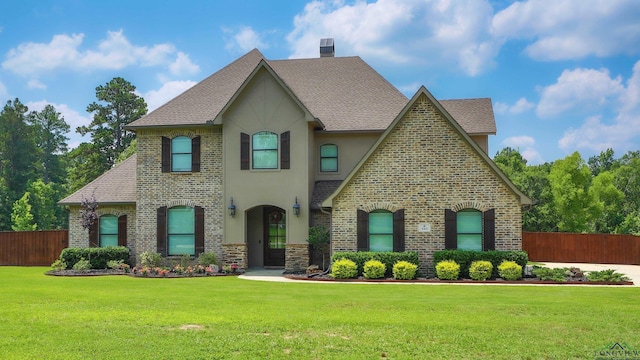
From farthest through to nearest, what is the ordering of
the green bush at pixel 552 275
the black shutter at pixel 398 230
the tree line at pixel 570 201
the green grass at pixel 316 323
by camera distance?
the tree line at pixel 570 201 → the black shutter at pixel 398 230 → the green bush at pixel 552 275 → the green grass at pixel 316 323

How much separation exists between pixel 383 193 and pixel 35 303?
12248 mm

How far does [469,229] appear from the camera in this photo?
22469 millimetres

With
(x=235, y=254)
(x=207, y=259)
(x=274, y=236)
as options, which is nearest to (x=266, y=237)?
(x=274, y=236)

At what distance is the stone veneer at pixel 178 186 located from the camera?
26.0 metres

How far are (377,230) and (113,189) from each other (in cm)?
1259

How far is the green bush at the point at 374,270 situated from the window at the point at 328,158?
21.2 feet

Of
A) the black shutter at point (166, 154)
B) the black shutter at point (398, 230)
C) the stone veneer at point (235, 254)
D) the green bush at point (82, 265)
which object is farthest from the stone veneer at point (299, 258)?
the green bush at point (82, 265)

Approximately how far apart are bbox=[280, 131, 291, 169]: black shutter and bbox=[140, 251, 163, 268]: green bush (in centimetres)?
632

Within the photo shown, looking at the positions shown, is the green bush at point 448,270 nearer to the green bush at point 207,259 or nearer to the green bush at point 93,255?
the green bush at point 207,259

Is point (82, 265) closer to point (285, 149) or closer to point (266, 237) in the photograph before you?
point (266, 237)

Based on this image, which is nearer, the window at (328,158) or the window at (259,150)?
the window at (259,150)

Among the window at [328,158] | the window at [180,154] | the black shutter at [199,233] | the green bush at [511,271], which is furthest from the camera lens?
the window at [328,158]

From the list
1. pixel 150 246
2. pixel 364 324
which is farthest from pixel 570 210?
pixel 364 324

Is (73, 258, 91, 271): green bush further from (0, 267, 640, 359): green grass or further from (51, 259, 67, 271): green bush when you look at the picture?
(0, 267, 640, 359): green grass
